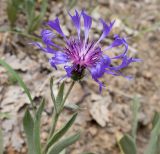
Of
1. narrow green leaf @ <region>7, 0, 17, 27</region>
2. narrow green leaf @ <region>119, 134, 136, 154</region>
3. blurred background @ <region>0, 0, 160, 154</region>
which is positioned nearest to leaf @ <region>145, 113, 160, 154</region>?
narrow green leaf @ <region>119, 134, 136, 154</region>

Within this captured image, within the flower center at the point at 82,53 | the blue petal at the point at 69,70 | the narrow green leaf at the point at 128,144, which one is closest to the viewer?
the blue petal at the point at 69,70

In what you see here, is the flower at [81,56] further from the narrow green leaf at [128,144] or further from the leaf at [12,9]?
the leaf at [12,9]

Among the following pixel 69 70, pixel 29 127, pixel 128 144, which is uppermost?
pixel 69 70

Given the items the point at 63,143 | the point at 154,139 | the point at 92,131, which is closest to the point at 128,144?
the point at 154,139

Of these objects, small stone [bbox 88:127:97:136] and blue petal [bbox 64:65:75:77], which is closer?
blue petal [bbox 64:65:75:77]

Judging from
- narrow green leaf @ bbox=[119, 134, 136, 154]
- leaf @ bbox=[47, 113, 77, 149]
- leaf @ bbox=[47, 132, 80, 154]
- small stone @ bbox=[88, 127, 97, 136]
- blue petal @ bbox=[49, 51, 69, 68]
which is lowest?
small stone @ bbox=[88, 127, 97, 136]

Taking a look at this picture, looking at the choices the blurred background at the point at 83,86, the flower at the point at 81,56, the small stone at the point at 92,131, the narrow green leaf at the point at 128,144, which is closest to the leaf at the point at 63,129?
the flower at the point at 81,56

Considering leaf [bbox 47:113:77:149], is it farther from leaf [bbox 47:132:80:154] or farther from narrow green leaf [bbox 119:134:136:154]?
narrow green leaf [bbox 119:134:136:154]

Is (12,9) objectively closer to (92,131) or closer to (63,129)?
(92,131)
